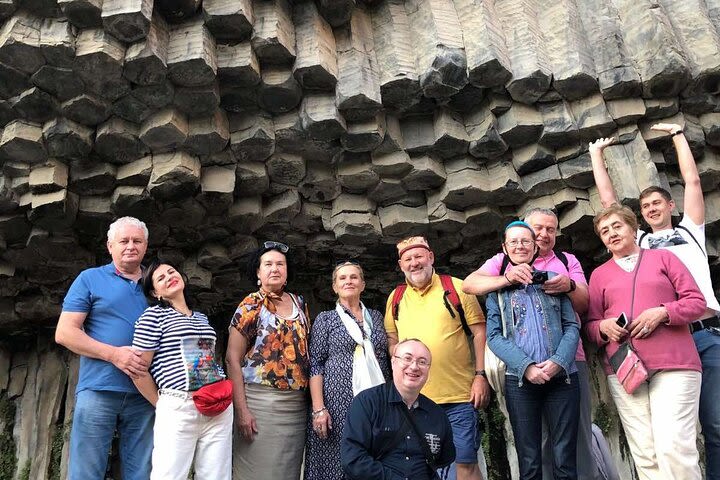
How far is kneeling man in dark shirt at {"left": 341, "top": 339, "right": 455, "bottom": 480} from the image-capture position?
3309mm

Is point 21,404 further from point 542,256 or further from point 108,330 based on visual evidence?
point 542,256

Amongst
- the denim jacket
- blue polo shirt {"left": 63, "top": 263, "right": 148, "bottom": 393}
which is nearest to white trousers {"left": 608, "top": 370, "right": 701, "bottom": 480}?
the denim jacket

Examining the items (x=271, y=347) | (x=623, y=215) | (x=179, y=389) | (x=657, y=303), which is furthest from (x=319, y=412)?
(x=623, y=215)

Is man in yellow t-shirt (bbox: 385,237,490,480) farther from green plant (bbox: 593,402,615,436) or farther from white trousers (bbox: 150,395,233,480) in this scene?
green plant (bbox: 593,402,615,436)

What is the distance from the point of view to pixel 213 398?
365 cm

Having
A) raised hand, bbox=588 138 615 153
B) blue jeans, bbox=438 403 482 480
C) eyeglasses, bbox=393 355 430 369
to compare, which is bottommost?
blue jeans, bbox=438 403 482 480

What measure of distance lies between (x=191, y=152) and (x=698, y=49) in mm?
4550

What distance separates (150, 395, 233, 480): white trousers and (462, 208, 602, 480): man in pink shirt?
70.8 inches

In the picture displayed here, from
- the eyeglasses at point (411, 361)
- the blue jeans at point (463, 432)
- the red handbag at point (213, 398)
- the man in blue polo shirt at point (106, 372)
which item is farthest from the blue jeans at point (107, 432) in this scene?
the blue jeans at point (463, 432)

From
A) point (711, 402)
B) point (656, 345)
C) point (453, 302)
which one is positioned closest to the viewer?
point (656, 345)

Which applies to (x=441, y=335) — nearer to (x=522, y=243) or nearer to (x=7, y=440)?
(x=522, y=243)

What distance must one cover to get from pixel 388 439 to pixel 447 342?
3.53 ft

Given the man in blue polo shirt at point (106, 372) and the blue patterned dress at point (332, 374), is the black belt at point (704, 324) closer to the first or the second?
the blue patterned dress at point (332, 374)

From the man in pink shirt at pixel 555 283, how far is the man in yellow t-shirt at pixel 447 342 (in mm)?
309
